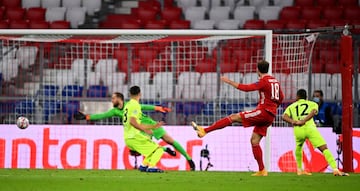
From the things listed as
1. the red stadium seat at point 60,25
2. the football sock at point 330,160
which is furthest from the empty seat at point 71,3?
the football sock at point 330,160

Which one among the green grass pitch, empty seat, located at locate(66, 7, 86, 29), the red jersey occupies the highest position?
empty seat, located at locate(66, 7, 86, 29)

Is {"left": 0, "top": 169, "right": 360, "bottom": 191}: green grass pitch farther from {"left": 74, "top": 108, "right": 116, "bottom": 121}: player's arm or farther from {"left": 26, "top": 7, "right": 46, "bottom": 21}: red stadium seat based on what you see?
{"left": 26, "top": 7, "right": 46, "bottom": 21}: red stadium seat

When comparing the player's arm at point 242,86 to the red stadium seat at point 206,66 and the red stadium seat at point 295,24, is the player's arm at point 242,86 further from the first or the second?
the red stadium seat at point 295,24

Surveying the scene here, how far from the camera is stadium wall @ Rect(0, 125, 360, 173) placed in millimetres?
20094

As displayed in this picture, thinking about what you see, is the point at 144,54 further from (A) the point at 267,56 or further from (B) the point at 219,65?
(A) the point at 267,56

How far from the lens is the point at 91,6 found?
27.8 meters

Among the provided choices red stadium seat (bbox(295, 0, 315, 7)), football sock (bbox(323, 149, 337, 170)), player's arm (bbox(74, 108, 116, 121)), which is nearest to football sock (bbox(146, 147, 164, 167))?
player's arm (bbox(74, 108, 116, 121))

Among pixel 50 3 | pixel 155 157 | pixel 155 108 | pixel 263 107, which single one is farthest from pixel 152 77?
pixel 50 3

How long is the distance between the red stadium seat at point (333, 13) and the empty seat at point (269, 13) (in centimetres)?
126

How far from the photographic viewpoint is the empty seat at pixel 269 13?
26.7 m

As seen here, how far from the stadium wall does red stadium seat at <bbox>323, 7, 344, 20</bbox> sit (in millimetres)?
→ 7209

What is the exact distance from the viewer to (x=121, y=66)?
21.4 metres

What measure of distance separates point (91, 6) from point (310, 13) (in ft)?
19.9

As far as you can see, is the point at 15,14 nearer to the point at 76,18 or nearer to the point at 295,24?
the point at 76,18
